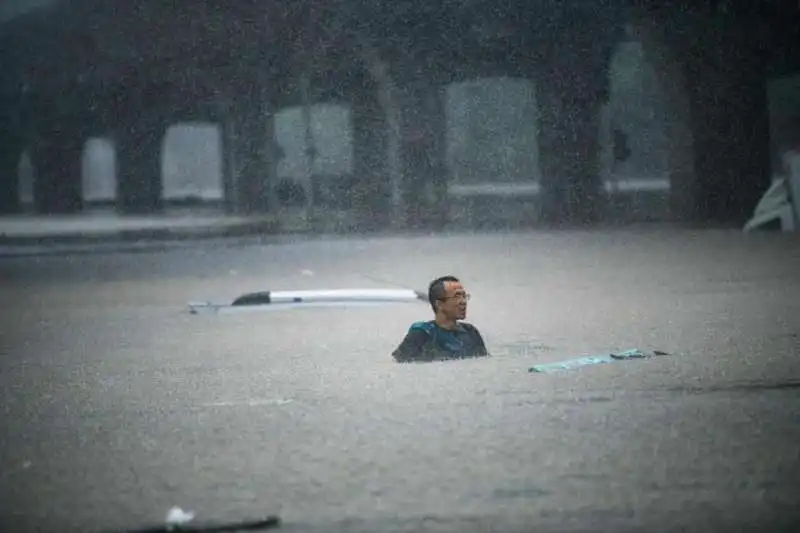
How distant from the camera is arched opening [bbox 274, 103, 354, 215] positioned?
3016cm

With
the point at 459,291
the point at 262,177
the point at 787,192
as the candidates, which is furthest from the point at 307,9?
the point at 459,291

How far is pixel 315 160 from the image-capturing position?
3075cm

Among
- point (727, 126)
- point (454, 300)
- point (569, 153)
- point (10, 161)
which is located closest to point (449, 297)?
point (454, 300)

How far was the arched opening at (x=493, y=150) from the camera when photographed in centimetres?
2752

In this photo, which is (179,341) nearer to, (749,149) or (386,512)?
(386,512)

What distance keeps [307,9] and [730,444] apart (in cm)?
2394

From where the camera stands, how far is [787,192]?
67.8ft

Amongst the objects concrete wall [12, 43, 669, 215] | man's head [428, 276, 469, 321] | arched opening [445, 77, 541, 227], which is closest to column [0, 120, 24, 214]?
concrete wall [12, 43, 669, 215]

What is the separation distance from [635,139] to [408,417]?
2195cm

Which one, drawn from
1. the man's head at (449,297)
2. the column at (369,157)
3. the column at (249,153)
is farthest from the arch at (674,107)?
the man's head at (449,297)

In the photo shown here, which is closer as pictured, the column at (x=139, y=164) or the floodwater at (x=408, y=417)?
the floodwater at (x=408, y=417)

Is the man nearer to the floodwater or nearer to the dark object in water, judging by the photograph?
the floodwater

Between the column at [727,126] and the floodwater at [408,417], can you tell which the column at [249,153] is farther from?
the floodwater at [408,417]

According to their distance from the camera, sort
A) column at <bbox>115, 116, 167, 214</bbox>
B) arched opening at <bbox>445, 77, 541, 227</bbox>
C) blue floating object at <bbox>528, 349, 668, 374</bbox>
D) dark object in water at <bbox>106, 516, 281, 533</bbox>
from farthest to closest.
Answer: column at <bbox>115, 116, 167, 214</bbox> → arched opening at <bbox>445, 77, 541, 227</bbox> → blue floating object at <bbox>528, 349, 668, 374</bbox> → dark object in water at <bbox>106, 516, 281, 533</bbox>
